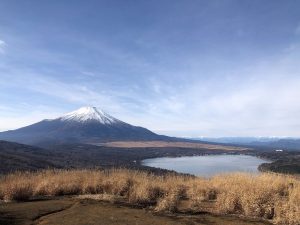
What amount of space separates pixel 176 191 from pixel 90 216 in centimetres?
417

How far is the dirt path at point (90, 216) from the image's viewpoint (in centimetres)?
954

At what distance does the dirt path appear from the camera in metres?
9.54

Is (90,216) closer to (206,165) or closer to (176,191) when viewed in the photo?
(176,191)

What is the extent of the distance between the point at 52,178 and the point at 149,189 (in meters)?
3.92

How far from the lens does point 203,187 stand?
14.1 metres

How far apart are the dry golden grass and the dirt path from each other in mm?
776

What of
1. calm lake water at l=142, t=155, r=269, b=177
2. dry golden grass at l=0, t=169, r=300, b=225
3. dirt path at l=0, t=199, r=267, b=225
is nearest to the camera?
dirt path at l=0, t=199, r=267, b=225

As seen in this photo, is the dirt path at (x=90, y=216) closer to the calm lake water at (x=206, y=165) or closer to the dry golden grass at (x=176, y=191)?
the dry golden grass at (x=176, y=191)

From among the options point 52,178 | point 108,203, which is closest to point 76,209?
point 108,203

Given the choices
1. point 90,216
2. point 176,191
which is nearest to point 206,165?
point 176,191

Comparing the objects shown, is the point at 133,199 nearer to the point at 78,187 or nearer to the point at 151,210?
the point at 151,210

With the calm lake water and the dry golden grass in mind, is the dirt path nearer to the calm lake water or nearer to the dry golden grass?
the dry golden grass

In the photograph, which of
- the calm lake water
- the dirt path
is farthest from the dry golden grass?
the calm lake water

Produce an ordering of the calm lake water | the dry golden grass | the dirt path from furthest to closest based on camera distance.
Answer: the calm lake water
the dry golden grass
the dirt path
